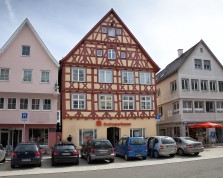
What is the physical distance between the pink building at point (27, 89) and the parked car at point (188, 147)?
12031 mm

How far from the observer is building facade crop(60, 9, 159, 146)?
27375mm

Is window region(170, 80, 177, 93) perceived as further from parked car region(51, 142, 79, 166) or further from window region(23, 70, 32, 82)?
parked car region(51, 142, 79, 166)

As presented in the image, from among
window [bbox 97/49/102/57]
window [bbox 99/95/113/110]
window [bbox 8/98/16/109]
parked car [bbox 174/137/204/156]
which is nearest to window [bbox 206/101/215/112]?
window [bbox 99/95/113/110]

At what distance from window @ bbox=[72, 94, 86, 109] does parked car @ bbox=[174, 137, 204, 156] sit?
35.5ft

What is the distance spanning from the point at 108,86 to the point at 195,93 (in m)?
12.0

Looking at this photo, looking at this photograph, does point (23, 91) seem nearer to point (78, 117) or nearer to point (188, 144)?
point (78, 117)

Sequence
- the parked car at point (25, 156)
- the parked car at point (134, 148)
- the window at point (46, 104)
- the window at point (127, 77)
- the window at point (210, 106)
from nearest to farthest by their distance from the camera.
Answer: the parked car at point (25, 156) → the parked car at point (134, 148) → the window at point (46, 104) → the window at point (127, 77) → the window at point (210, 106)

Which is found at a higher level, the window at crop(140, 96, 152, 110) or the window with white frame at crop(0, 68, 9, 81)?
the window with white frame at crop(0, 68, 9, 81)

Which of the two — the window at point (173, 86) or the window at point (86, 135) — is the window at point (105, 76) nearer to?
the window at point (86, 135)

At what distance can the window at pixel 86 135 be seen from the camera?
89.0 feet

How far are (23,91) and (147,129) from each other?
13.8m

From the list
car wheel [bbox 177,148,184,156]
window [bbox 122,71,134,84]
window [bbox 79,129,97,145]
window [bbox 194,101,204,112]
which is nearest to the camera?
car wheel [bbox 177,148,184,156]

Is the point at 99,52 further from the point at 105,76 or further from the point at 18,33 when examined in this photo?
the point at 18,33

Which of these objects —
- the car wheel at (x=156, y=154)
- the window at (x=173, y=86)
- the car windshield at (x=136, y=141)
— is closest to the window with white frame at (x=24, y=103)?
the car windshield at (x=136, y=141)
